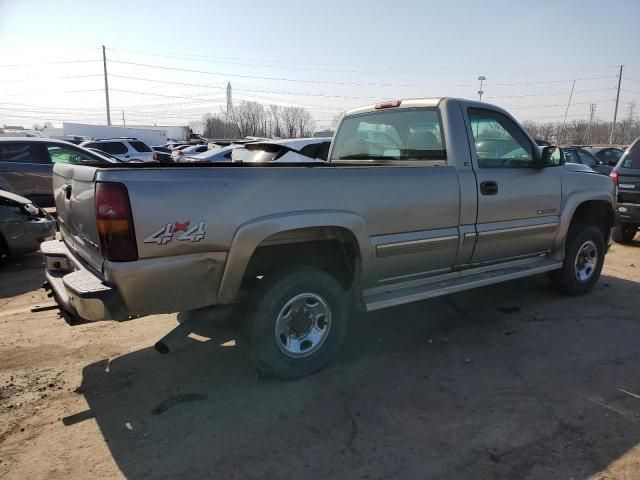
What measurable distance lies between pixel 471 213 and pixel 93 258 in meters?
3.05

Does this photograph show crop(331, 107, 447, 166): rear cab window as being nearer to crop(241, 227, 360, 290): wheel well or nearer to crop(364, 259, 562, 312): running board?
crop(364, 259, 562, 312): running board

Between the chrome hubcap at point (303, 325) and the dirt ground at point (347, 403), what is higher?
the chrome hubcap at point (303, 325)

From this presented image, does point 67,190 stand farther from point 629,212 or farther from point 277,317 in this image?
point 629,212

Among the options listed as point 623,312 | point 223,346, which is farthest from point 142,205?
point 623,312

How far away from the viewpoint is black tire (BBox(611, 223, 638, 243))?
9.04 m

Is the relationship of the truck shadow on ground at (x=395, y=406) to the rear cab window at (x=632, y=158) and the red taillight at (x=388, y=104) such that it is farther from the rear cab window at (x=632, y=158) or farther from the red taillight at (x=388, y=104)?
the rear cab window at (x=632, y=158)

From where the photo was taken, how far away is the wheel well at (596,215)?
566 centimetres

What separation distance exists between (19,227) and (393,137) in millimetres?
5303

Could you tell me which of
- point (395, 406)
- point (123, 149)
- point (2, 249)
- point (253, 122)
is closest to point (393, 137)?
point (395, 406)

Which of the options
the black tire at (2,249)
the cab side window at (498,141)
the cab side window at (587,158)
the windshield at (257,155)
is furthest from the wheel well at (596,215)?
the cab side window at (587,158)

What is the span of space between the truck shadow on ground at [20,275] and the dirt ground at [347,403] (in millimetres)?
1046

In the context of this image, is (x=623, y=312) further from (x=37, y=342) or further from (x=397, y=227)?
(x=37, y=342)

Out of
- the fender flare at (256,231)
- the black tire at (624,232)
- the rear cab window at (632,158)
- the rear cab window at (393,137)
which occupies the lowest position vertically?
the black tire at (624,232)

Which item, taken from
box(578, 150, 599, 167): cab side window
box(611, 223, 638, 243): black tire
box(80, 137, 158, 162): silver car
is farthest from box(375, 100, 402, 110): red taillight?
box(80, 137, 158, 162): silver car
